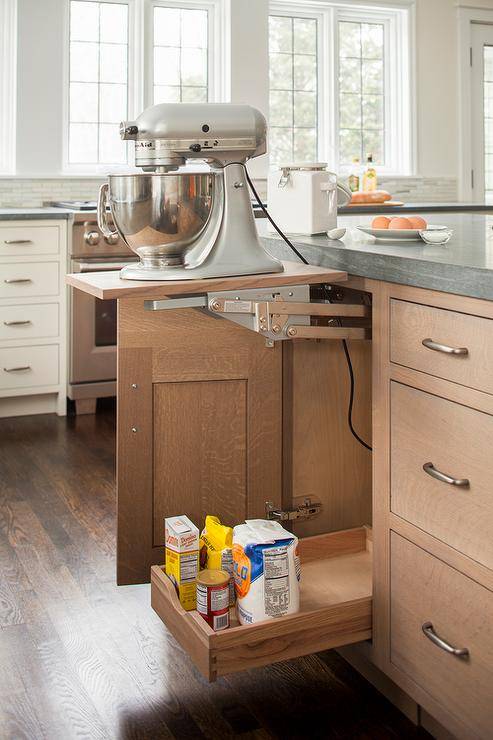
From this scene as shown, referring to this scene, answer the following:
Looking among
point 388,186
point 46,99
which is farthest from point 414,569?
point 388,186

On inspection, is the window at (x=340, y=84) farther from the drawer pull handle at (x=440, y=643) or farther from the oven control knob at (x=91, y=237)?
the drawer pull handle at (x=440, y=643)

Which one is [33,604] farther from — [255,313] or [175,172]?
[175,172]

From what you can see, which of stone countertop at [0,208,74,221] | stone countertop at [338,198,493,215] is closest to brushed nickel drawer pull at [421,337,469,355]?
stone countertop at [0,208,74,221]

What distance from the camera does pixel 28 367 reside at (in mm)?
4172

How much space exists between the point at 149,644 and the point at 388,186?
176 inches

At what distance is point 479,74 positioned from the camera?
6.09 metres

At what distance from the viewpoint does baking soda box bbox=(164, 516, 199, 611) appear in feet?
5.82

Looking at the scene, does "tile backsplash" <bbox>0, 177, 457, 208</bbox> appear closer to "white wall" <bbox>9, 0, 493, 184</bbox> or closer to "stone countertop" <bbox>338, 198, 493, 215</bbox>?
"white wall" <bbox>9, 0, 493, 184</bbox>

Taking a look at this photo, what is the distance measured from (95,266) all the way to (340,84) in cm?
260

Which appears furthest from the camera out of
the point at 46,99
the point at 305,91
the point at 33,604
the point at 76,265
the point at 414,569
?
the point at 305,91

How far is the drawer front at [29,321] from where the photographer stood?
162 inches

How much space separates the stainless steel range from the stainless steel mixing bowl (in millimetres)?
2398

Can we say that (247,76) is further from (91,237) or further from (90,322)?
(90,322)

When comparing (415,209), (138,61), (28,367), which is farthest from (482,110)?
(28,367)
